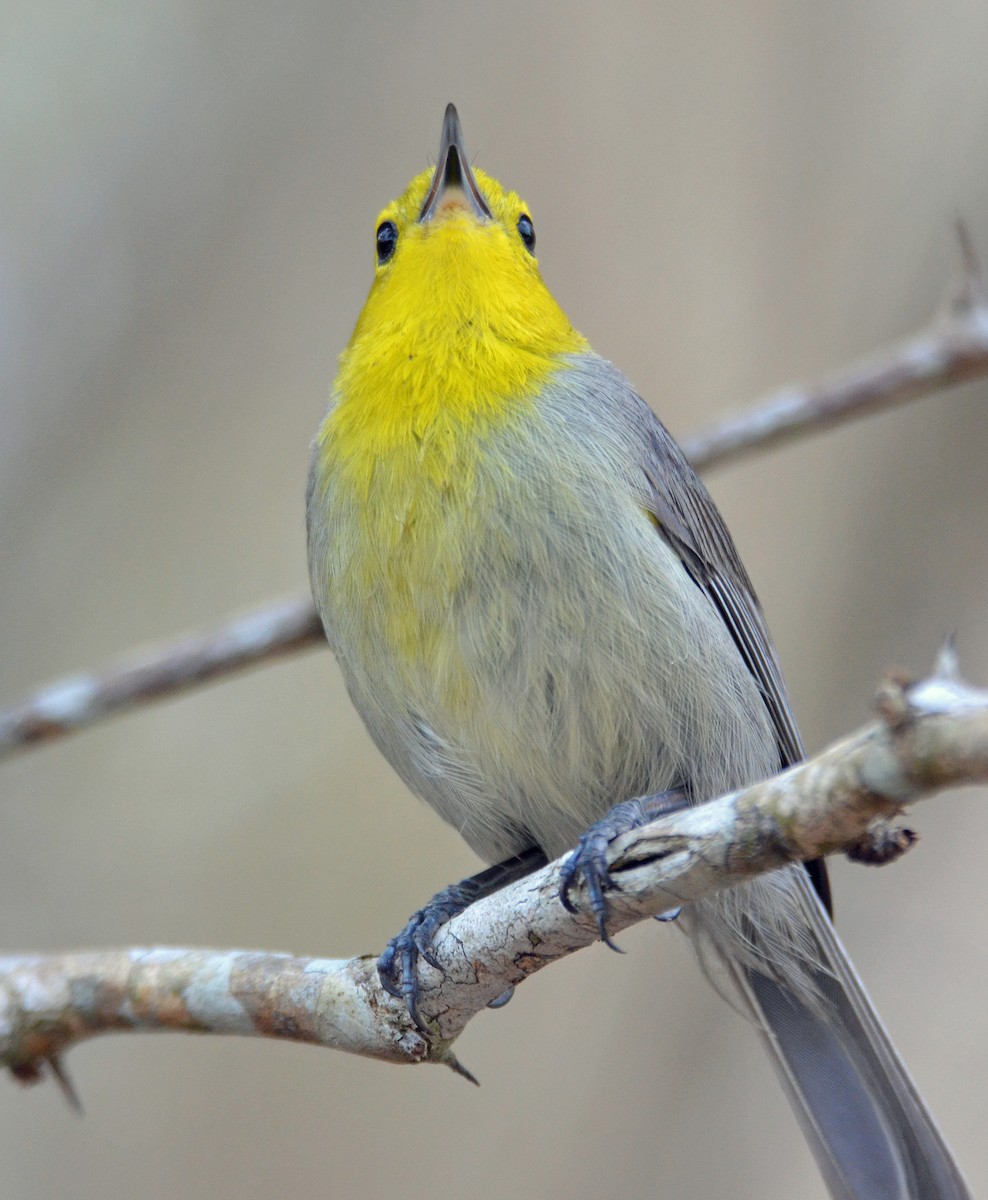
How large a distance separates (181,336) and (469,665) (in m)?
3.52

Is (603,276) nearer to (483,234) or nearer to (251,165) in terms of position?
(251,165)

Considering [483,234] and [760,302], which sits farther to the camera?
[760,302]

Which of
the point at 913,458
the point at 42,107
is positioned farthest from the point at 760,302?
the point at 42,107

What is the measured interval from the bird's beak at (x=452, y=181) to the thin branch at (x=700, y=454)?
1146 millimetres

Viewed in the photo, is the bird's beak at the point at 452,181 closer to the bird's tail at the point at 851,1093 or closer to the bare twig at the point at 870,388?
the bare twig at the point at 870,388

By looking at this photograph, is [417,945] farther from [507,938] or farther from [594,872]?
[594,872]

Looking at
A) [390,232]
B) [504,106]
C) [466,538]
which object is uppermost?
[504,106]

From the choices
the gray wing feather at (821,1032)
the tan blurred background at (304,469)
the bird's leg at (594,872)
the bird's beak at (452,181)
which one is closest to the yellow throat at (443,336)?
the bird's beak at (452,181)

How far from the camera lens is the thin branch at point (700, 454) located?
4113 millimetres

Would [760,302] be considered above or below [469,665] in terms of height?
above

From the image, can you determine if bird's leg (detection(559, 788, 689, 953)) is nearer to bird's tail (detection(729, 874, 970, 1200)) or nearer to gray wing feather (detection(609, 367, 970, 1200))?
gray wing feather (detection(609, 367, 970, 1200))

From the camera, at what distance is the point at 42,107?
5.45 m

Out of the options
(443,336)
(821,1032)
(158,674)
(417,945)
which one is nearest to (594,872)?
(417,945)

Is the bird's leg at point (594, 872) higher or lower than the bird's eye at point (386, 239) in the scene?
lower
